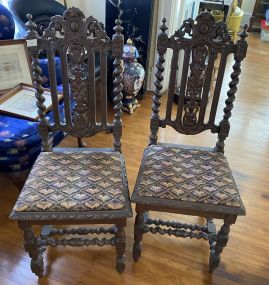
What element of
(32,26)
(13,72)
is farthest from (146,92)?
(32,26)

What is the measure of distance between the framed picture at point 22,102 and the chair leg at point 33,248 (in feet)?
2.32

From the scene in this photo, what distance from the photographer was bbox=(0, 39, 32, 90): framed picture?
195 cm

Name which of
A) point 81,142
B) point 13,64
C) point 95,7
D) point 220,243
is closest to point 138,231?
point 220,243

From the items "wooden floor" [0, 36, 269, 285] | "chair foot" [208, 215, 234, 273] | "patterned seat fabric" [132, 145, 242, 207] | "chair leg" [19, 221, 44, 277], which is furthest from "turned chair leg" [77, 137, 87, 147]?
"chair foot" [208, 215, 234, 273]

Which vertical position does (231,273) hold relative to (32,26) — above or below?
→ below

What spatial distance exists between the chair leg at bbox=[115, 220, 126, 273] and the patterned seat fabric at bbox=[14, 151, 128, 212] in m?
0.14

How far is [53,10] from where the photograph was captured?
250cm

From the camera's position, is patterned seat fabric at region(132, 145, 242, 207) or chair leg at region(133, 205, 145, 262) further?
chair leg at region(133, 205, 145, 262)

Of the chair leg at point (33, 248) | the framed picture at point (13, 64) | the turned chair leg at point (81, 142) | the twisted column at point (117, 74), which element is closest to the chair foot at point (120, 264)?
the chair leg at point (33, 248)

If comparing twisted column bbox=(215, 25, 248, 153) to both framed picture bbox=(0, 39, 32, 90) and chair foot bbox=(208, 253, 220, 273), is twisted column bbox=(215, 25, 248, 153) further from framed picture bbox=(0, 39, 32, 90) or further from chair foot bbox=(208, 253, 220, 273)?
framed picture bbox=(0, 39, 32, 90)

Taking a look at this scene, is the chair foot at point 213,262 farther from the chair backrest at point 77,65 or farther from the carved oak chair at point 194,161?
the chair backrest at point 77,65

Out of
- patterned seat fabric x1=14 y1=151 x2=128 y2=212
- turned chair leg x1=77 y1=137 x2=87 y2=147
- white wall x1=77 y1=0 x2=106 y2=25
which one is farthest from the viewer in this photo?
white wall x1=77 y1=0 x2=106 y2=25

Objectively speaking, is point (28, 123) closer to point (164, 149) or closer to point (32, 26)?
point (32, 26)

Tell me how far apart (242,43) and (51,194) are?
1.03 m
